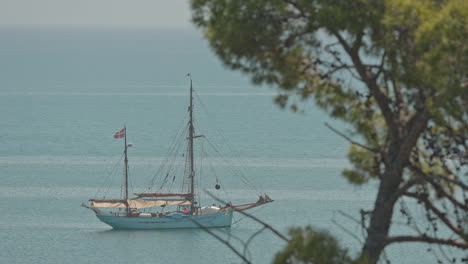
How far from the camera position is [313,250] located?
4707 mm

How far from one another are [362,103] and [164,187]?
107 feet

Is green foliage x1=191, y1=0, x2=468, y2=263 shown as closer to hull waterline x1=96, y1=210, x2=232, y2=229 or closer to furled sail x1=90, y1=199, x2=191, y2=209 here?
furled sail x1=90, y1=199, x2=191, y2=209

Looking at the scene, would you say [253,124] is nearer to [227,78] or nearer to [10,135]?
[10,135]

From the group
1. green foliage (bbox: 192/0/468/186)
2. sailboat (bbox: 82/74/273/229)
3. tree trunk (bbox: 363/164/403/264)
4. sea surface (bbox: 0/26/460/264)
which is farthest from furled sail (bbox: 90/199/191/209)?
tree trunk (bbox: 363/164/403/264)

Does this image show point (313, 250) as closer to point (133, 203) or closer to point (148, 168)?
point (133, 203)

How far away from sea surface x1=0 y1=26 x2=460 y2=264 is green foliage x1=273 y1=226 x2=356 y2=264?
8218 mm

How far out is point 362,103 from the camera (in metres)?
5.55

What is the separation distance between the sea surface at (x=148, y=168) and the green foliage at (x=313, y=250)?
8218 mm

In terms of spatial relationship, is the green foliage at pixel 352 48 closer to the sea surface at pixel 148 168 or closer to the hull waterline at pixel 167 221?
the sea surface at pixel 148 168

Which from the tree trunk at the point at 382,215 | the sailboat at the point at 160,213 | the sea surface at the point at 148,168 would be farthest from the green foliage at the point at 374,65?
the sailboat at the point at 160,213

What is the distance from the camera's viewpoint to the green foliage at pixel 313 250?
15.4ft

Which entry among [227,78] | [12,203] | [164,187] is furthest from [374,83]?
[227,78]

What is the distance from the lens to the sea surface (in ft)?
95.1

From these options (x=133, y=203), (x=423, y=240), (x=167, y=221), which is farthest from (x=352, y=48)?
(x=167, y=221)
